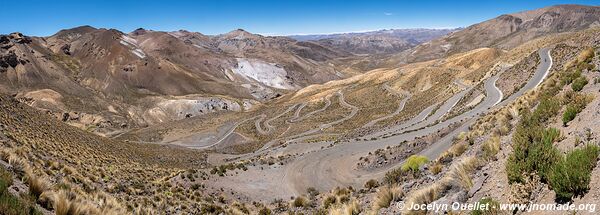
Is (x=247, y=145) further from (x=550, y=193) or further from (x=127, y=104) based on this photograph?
(x=127, y=104)

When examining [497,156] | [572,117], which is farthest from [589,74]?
[497,156]

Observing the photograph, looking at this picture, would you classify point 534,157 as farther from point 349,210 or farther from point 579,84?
point 579,84

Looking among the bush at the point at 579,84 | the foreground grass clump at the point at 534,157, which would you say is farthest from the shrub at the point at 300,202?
the bush at the point at 579,84

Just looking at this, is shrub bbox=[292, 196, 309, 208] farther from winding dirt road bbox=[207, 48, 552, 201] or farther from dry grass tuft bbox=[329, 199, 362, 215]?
winding dirt road bbox=[207, 48, 552, 201]

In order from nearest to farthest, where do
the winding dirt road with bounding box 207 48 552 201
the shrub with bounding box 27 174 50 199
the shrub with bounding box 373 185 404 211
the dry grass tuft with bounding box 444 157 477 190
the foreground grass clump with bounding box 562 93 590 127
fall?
the shrub with bounding box 27 174 50 199, the dry grass tuft with bounding box 444 157 477 190, the foreground grass clump with bounding box 562 93 590 127, the shrub with bounding box 373 185 404 211, the winding dirt road with bounding box 207 48 552 201

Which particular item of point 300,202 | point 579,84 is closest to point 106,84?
point 300,202

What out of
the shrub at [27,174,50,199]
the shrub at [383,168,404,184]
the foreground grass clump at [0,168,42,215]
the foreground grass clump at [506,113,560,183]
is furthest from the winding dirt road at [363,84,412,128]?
the foreground grass clump at [0,168,42,215]

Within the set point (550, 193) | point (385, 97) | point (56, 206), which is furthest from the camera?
point (385, 97)

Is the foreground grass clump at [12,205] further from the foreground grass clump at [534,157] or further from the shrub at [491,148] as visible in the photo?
the shrub at [491,148]
